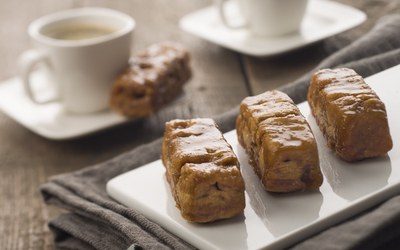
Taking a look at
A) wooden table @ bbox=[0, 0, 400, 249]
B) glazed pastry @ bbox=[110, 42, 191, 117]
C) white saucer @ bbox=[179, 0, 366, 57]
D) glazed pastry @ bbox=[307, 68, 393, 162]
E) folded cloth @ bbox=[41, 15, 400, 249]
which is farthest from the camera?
white saucer @ bbox=[179, 0, 366, 57]

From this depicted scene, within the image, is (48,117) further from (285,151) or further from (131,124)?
(285,151)

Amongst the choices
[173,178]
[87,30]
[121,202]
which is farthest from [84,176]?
[87,30]

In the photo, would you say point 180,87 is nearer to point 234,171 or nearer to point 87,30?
point 87,30

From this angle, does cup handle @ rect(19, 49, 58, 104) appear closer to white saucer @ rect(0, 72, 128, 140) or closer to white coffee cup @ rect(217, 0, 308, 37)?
white saucer @ rect(0, 72, 128, 140)

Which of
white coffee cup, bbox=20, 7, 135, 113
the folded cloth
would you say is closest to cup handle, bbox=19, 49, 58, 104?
white coffee cup, bbox=20, 7, 135, 113

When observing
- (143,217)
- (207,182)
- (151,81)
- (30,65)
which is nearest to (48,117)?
(30,65)

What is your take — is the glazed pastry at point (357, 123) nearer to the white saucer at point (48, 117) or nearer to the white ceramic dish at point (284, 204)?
the white ceramic dish at point (284, 204)

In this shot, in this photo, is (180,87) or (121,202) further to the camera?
(180,87)
